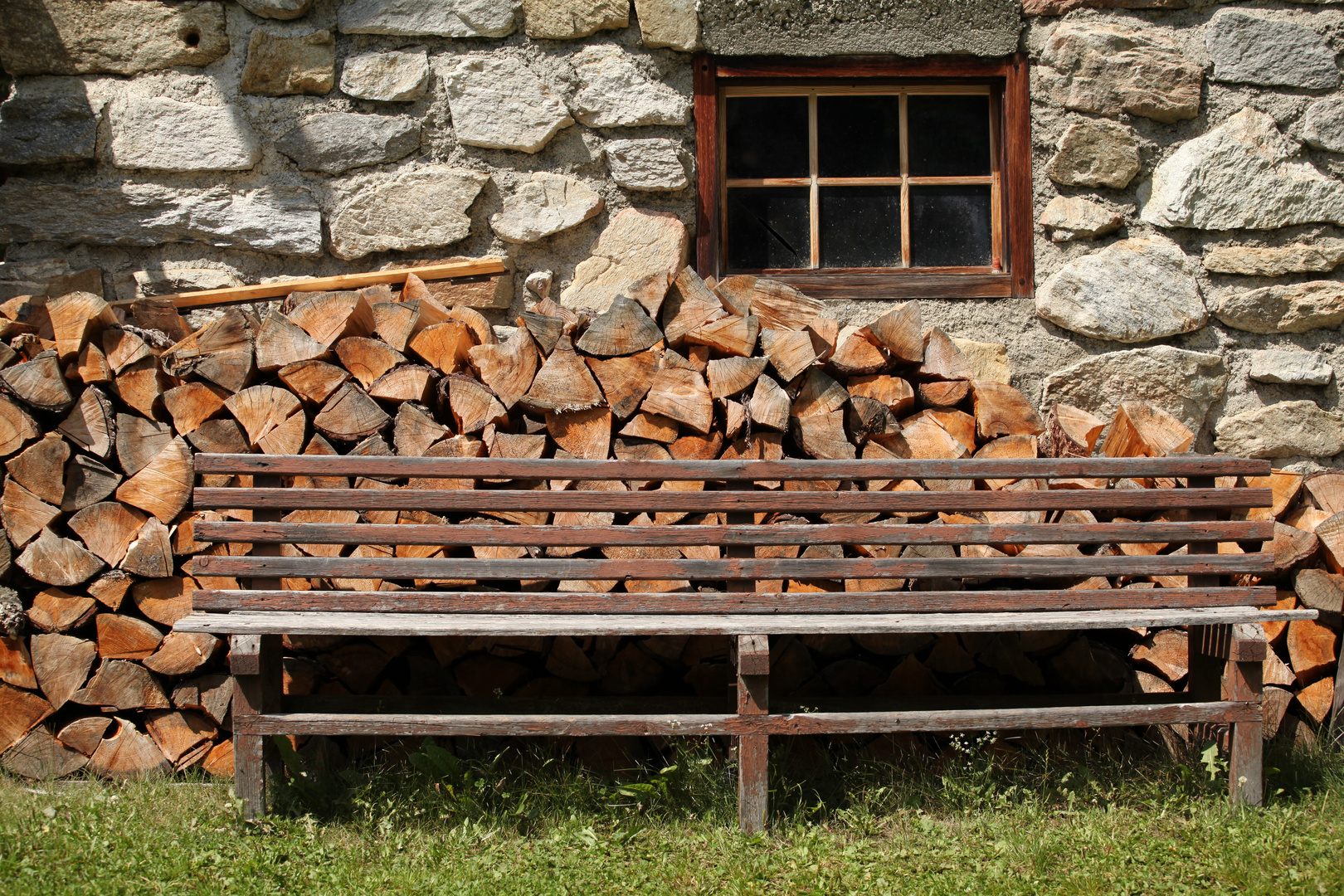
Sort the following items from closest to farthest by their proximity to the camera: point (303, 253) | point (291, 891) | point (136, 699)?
1. point (291, 891)
2. point (136, 699)
3. point (303, 253)

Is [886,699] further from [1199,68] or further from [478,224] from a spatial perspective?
[1199,68]

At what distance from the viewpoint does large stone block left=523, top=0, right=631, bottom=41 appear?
3662mm

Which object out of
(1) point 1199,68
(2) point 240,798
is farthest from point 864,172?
(2) point 240,798

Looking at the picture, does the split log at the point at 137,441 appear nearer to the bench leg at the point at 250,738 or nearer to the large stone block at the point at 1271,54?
the bench leg at the point at 250,738

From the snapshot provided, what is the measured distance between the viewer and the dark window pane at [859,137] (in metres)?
3.92

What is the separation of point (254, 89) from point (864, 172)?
231 centimetres

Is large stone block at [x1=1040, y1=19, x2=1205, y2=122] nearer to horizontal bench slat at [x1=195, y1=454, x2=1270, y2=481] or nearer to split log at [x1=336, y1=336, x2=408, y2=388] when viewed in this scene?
horizontal bench slat at [x1=195, y1=454, x2=1270, y2=481]

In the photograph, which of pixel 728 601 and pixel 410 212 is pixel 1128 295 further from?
pixel 410 212

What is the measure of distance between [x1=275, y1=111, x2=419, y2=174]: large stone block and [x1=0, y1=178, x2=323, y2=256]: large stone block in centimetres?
15

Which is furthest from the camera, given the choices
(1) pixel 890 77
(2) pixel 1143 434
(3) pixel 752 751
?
(1) pixel 890 77

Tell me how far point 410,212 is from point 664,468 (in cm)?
159

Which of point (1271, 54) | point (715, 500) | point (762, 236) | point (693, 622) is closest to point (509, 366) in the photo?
point (715, 500)

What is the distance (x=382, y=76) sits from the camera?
12.1 feet

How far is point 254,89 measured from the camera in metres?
3.68
